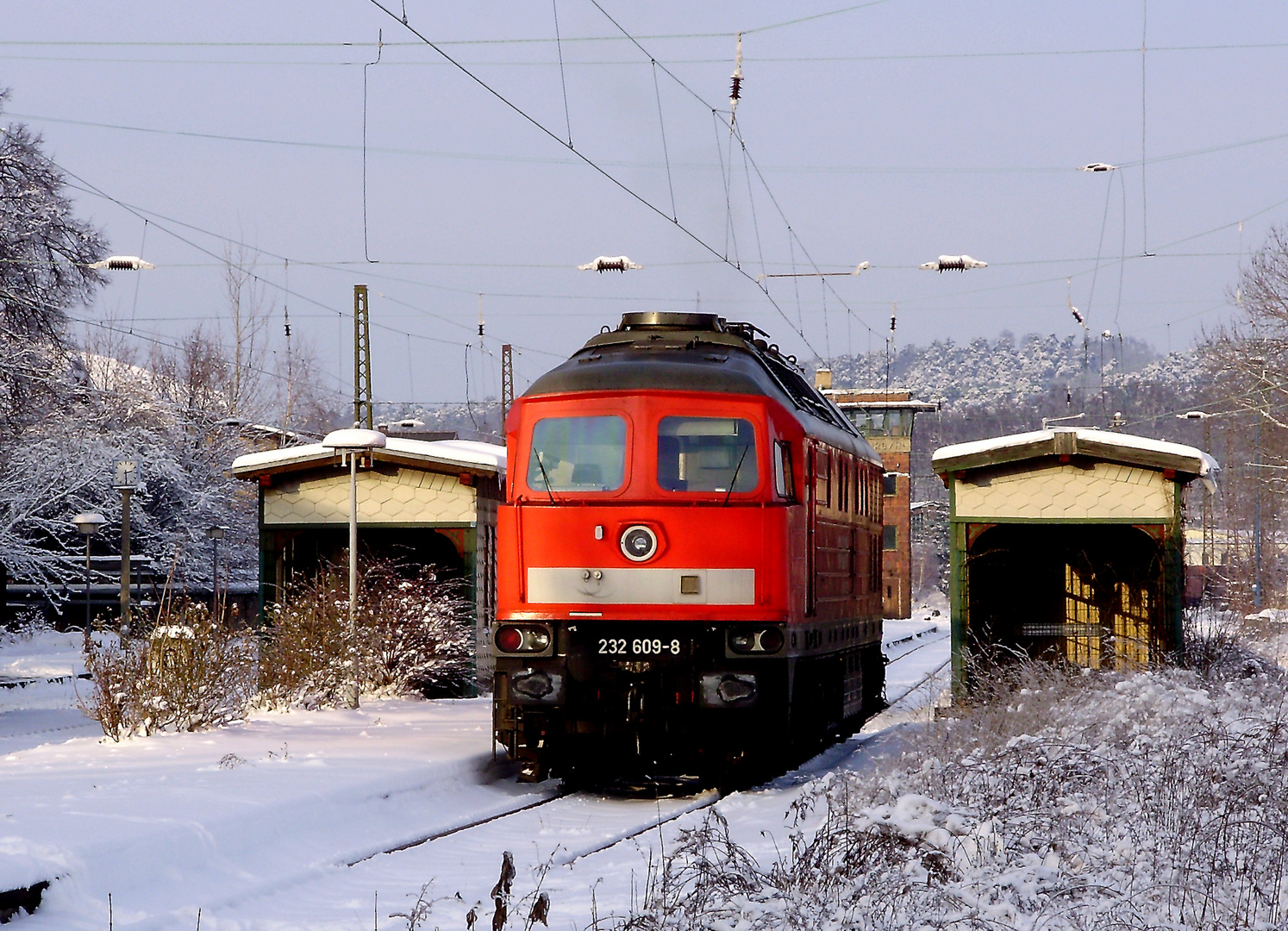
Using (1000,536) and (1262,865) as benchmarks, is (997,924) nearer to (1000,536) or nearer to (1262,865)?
(1262,865)

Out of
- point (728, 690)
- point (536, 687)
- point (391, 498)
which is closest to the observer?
point (728, 690)

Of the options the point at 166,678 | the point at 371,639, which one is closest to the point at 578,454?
the point at 166,678

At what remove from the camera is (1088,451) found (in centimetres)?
1800

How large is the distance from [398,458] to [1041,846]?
45.6 ft

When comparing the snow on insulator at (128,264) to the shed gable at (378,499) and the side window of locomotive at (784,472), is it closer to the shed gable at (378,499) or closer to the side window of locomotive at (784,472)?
the shed gable at (378,499)

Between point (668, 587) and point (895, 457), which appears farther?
point (895, 457)

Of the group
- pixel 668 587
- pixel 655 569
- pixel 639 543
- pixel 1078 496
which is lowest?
pixel 668 587

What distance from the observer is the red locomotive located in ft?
38.7

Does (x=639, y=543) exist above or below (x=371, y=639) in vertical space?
above

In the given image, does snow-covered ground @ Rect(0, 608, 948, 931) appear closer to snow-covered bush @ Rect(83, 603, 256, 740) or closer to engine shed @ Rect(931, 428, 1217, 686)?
snow-covered bush @ Rect(83, 603, 256, 740)

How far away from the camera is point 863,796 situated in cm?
968

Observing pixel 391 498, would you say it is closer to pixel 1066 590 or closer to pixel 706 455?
pixel 706 455

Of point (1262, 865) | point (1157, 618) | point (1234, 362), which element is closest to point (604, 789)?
point (1262, 865)

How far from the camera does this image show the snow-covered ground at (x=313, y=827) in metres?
7.69
